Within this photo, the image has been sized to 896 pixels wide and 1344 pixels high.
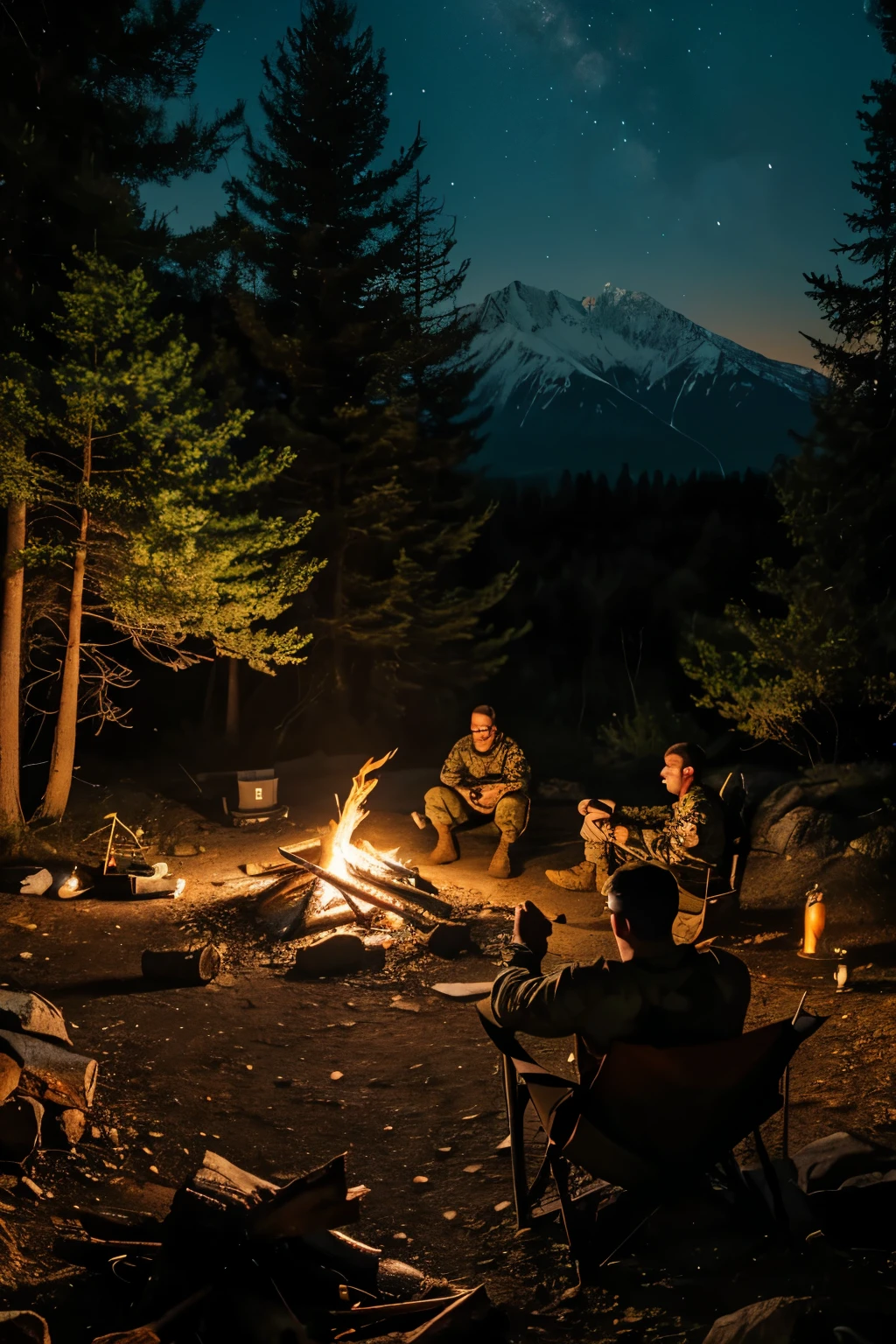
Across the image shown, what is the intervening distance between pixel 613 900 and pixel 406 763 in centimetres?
1699

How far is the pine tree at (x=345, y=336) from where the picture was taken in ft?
57.1

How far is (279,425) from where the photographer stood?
55.5 feet

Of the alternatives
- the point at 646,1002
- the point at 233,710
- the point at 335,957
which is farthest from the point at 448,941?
the point at 233,710

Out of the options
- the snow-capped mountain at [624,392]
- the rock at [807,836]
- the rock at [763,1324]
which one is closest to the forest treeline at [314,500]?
the rock at [807,836]

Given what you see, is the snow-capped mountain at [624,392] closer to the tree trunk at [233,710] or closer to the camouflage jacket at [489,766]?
the tree trunk at [233,710]

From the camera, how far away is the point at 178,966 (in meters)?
6.25

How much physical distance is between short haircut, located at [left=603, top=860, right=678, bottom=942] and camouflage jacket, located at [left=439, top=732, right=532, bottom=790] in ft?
20.7

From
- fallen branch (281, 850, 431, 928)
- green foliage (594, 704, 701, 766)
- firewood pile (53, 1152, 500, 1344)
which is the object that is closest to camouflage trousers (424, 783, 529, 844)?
fallen branch (281, 850, 431, 928)

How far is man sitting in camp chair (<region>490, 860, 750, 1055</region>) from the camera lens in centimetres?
299

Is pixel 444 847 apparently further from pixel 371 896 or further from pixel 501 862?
pixel 371 896

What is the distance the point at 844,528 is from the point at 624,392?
105m

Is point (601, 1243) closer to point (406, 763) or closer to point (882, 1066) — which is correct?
point (882, 1066)

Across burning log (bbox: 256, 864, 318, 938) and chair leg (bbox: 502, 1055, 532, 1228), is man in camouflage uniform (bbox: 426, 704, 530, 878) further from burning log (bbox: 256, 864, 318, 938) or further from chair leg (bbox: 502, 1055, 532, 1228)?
chair leg (bbox: 502, 1055, 532, 1228)

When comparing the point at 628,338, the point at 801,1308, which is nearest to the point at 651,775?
the point at 801,1308
